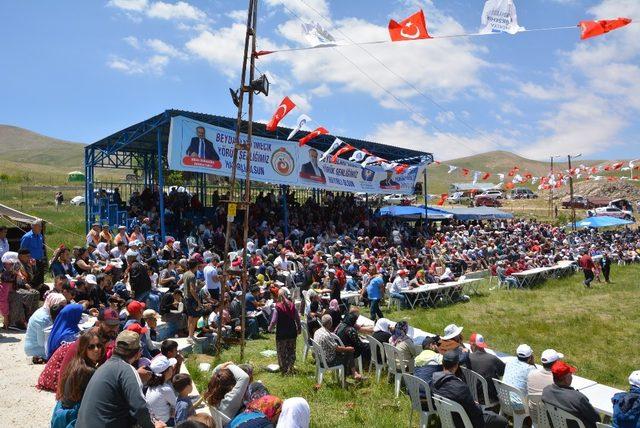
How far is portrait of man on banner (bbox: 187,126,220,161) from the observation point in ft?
56.9

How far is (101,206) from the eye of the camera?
19922 mm

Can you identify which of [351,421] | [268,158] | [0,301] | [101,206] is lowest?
[351,421]

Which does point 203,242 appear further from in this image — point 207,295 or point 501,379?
point 501,379

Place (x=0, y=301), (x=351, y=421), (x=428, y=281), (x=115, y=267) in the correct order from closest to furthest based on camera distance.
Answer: (x=351, y=421)
(x=0, y=301)
(x=115, y=267)
(x=428, y=281)

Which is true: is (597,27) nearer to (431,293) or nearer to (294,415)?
(294,415)

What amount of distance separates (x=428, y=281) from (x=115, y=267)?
1011 cm

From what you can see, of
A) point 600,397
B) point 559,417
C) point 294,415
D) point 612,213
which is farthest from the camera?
point 612,213

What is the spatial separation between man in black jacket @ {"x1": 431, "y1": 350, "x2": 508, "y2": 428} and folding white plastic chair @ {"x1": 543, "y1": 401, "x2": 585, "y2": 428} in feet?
2.05

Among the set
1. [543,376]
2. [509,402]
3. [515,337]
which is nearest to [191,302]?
[509,402]

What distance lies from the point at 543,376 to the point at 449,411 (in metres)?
1.27

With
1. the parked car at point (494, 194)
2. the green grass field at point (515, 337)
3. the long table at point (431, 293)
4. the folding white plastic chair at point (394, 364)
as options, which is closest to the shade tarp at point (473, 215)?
the green grass field at point (515, 337)

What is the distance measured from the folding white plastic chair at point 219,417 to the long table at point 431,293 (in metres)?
9.72

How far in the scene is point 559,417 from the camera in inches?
193

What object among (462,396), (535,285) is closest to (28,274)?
(462,396)
